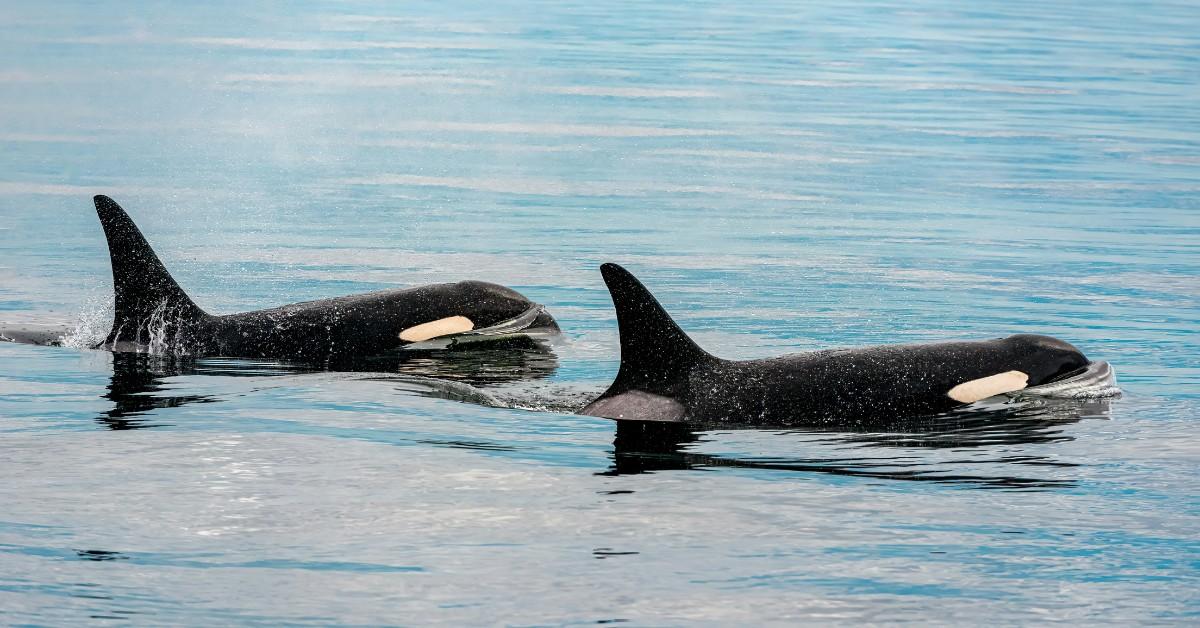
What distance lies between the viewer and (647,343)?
1043cm

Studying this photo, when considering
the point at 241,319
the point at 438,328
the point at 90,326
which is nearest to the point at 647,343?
the point at 438,328

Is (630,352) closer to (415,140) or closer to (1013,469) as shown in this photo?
(1013,469)

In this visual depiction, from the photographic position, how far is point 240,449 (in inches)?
392

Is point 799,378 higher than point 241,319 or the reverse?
the reverse

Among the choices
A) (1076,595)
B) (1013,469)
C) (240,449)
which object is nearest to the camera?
(1076,595)

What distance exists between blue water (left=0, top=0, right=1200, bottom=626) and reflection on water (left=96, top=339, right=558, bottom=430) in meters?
0.04

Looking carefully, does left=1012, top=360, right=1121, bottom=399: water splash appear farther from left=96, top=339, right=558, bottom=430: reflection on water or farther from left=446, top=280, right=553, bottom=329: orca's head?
left=446, top=280, right=553, bottom=329: orca's head

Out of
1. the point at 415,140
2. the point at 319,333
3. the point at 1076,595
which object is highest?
the point at 415,140

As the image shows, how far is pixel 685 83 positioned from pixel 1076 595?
3695cm

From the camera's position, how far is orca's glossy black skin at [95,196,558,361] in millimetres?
12914

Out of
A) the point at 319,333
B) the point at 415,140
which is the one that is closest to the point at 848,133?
the point at 415,140

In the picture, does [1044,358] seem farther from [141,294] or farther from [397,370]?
[141,294]

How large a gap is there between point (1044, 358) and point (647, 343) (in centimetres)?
238

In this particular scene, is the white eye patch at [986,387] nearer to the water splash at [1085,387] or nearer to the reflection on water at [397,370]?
the water splash at [1085,387]
